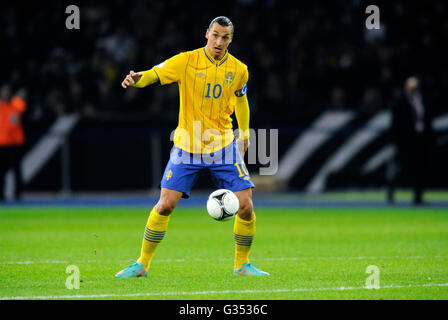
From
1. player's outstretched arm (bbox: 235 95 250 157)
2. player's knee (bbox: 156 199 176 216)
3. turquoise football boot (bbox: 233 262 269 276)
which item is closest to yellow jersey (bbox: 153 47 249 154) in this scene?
player's outstretched arm (bbox: 235 95 250 157)

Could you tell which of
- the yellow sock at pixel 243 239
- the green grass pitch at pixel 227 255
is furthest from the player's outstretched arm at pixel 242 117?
the green grass pitch at pixel 227 255

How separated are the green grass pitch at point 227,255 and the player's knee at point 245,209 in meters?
0.55

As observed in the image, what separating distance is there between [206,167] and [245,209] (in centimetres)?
53

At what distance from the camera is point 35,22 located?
22.9m

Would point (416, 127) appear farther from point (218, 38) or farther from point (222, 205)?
point (222, 205)

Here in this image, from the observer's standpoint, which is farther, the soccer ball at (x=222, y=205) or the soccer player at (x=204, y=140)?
the soccer player at (x=204, y=140)

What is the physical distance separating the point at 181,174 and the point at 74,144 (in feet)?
41.2

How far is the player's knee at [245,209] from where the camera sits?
7.46 m

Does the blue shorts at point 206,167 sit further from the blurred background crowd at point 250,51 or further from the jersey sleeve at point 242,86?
the blurred background crowd at point 250,51

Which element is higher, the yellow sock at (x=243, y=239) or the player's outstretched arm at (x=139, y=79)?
the player's outstretched arm at (x=139, y=79)

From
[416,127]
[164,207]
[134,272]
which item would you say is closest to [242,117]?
[164,207]
